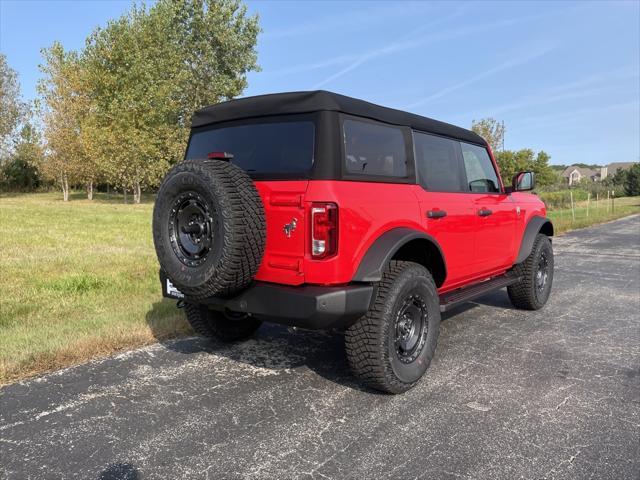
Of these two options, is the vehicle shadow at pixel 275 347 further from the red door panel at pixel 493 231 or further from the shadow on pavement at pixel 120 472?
the shadow on pavement at pixel 120 472

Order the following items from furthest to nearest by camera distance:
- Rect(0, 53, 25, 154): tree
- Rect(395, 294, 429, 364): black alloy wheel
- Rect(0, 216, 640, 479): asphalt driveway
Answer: Rect(0, 53, 25, 154): tree → Rect(395, 294, 429, 364): black alloy wheel → Rect(0, 216, 640, 479): asphalt driveway

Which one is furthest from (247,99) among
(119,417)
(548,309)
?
(548,309)

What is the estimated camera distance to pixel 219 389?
3.43 m

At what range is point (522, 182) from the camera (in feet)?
17.1

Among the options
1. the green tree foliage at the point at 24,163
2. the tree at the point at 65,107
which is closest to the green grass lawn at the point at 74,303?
the tree at the point at 65,107

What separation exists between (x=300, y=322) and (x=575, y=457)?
172cm

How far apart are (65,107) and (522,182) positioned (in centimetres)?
3628

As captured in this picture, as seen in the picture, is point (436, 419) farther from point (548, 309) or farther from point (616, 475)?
point (548, 309)

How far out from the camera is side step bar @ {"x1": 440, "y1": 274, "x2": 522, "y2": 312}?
3.98 meters

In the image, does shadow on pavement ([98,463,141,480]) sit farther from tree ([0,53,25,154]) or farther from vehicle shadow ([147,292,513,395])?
tree ([0,53,25,154])

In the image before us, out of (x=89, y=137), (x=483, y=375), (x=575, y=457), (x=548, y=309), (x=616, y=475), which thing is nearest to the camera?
(x=616, y=475)

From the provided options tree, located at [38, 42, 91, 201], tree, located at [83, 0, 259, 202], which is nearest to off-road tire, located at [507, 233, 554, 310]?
tree, located at [83, 0, 259, 202]

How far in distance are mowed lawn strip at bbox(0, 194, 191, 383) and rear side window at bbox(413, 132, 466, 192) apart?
9.38 ft

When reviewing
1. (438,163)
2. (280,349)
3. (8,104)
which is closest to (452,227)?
(438,163)
